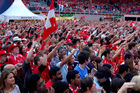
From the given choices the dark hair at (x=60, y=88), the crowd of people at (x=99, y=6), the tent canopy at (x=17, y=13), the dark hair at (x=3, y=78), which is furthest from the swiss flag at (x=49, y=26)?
the crowd of people at (x=99, y=6)

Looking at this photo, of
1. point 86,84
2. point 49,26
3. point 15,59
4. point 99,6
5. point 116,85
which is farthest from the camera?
point 99,6

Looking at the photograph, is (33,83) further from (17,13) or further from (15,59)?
(17,13)

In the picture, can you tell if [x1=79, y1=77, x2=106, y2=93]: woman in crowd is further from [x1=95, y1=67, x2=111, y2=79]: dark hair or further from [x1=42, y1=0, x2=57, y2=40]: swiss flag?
[x1=42, y1=0, x2=57, y2=40]: swiss flag

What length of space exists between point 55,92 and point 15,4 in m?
15.2

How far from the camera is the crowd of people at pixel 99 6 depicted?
31.0 m

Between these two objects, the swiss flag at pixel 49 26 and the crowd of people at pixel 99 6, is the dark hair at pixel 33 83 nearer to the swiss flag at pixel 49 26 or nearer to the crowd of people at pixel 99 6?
the swiss flag at pixel 49 26

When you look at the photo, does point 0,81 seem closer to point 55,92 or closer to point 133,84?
point 55,92

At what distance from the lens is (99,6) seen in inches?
1470

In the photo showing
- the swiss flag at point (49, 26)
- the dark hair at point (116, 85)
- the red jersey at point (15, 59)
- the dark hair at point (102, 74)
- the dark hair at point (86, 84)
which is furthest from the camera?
the swiss flag at point (49, 26)

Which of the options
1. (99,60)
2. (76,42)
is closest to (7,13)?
(76,42)

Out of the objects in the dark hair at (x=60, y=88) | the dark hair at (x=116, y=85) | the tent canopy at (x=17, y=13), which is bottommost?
the dark hair at (x=116, y=85)

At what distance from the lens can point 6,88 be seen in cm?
261

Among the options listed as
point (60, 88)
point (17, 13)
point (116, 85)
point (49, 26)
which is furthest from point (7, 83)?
point (17, 13)

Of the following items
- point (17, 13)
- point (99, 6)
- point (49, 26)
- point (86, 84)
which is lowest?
point (86, 84)
